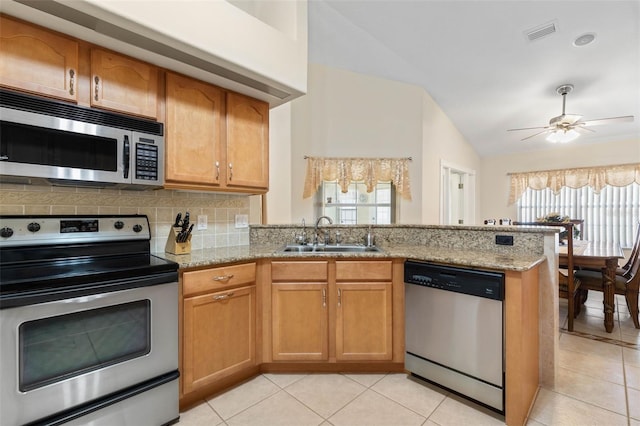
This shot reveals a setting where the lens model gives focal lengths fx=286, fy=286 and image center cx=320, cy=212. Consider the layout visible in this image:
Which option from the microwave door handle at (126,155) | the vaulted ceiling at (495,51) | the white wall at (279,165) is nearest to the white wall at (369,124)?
A: the vaulted ceiling at (495,51)

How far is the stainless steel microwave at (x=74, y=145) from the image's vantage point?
135 cm

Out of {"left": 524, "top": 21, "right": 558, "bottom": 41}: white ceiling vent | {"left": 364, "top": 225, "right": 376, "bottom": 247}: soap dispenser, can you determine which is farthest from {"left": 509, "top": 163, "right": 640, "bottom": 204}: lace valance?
{"left": 364, "top": 225, "right": 376, "bottom": 247}: soap dispenser

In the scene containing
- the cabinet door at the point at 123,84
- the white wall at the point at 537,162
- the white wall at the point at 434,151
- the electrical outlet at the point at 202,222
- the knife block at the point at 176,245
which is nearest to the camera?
the cabinet door at the point at 123,84

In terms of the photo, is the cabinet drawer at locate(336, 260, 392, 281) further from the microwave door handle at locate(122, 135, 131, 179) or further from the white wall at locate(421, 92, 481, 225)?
the white wall at locate(421, 92, 481, 225)

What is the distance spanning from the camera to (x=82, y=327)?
1.33 metres

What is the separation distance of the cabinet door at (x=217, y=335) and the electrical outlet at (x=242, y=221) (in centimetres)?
73

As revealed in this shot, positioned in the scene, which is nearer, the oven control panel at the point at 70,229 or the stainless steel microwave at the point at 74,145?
the stainless steel microwave at the point at 74,145

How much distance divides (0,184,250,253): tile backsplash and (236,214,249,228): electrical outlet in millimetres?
29

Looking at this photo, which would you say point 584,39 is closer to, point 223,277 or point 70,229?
point 223,277

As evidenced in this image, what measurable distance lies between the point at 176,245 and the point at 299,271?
86 centimetres

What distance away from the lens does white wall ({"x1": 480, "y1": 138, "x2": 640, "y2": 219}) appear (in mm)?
4921

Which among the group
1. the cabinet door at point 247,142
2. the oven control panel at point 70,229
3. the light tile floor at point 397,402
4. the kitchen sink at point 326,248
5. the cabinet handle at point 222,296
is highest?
the cabinet door at point 247,142

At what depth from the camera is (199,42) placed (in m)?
1.64

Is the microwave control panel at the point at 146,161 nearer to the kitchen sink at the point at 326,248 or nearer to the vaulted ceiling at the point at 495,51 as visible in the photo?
the kitchen sink at the point at 326,248
